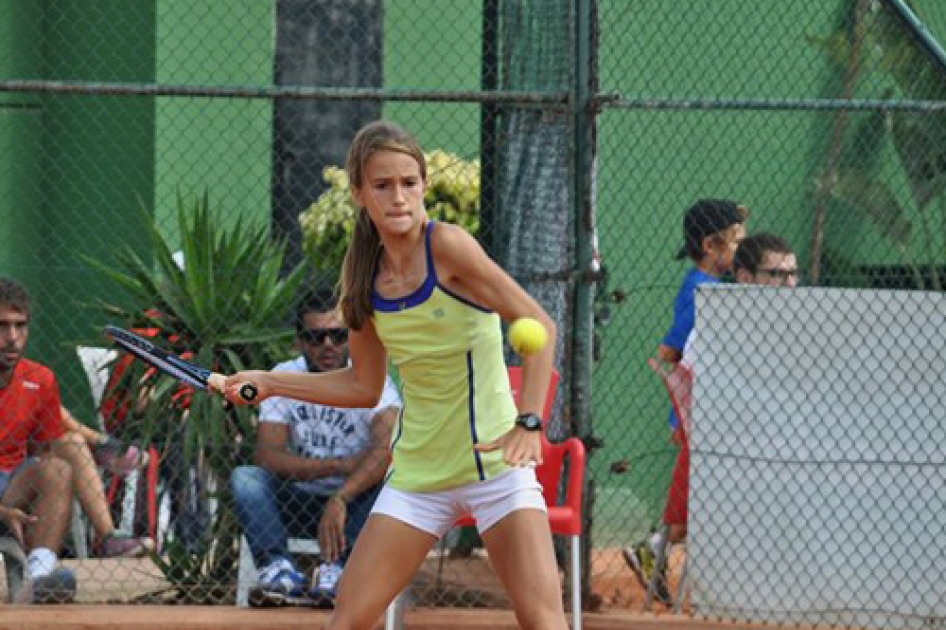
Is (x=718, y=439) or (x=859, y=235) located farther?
(x=859, y=235)

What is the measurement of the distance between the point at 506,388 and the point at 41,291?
4.66 m

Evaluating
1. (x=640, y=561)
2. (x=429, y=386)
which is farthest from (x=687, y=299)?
(x=429, y=386)

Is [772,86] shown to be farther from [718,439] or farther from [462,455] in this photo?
[462,455]

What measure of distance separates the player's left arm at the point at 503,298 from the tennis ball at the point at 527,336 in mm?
32

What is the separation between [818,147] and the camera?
976cm

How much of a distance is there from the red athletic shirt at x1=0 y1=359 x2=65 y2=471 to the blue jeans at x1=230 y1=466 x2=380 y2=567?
2.46 ft

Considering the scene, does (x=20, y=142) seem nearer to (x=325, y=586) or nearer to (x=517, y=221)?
(x=517, y=221)

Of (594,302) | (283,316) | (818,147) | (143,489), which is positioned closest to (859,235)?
(818,147)

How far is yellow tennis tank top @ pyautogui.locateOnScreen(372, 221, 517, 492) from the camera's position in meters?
5.27

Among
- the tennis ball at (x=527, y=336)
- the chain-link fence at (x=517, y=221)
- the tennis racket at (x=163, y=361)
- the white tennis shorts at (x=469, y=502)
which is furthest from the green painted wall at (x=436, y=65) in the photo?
the tennis ball at (x=527, y=336)

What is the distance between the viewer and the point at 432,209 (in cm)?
888

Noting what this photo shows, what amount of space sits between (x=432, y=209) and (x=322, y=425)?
5.22 feet

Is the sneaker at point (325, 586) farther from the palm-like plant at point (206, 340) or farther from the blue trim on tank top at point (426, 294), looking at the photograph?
the blue trim on tank top at point (426, 294)

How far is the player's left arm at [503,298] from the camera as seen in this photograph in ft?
16.0
